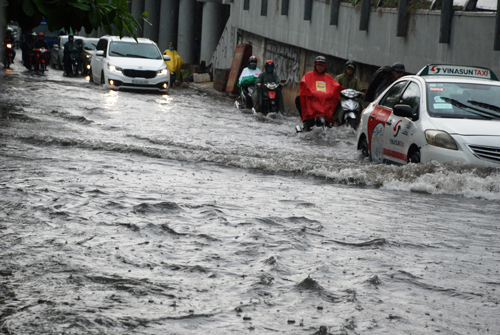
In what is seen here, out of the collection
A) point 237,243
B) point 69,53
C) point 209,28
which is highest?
point 209,28

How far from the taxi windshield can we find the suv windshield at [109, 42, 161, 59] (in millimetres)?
17132

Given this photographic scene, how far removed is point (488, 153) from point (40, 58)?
2676 centimetres

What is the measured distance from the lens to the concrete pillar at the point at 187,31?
41.4 meters

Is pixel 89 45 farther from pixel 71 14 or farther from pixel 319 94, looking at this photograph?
pixel 71 14

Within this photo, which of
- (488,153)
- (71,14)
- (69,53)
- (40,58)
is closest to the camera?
(71,14)

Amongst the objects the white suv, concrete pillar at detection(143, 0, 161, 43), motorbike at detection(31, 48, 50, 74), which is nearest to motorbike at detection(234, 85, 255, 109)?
the white suv

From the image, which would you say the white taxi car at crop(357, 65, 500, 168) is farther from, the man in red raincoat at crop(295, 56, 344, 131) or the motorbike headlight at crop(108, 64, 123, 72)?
the motorbike headlight at crop(108, 64, 123, 72)

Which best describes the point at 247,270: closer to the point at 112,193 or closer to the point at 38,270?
the point at 38,270

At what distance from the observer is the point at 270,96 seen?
63.7 feet

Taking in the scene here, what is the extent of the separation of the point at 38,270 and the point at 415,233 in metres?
3.01

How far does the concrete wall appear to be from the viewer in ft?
45.5

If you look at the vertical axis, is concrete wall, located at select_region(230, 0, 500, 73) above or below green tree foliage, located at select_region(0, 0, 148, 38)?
above

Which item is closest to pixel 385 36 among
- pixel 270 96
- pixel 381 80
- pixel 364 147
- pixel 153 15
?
pixel 270 96

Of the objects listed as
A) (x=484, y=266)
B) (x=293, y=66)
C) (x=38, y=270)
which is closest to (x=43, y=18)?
(x=38, y=270)
